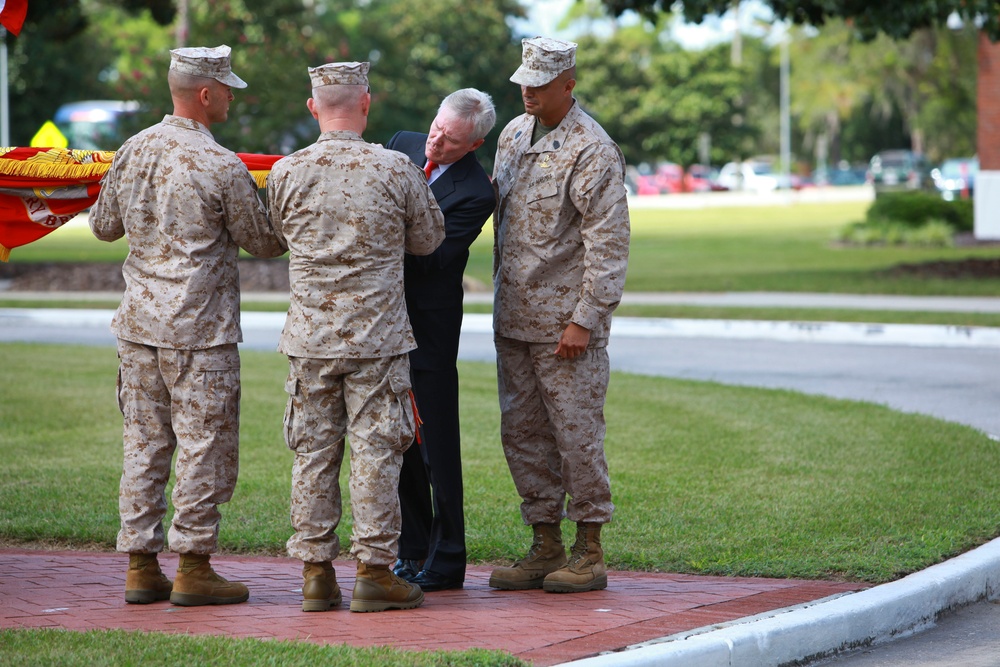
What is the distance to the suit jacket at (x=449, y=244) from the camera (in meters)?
5.27

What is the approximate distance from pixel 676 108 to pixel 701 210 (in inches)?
665

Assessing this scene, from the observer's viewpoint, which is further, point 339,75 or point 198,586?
point 198,586

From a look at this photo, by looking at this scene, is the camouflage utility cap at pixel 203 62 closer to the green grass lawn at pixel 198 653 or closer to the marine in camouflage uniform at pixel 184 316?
the marine in camouflage uniform at pixel 184 316

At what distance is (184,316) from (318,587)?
3.65 feet

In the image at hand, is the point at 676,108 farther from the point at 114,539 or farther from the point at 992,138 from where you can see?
the point at 114,539

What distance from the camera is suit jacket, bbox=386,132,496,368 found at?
5266mm

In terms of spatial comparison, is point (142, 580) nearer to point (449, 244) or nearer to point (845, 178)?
point (449, 244)

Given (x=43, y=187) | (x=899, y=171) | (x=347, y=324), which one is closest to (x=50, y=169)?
(x=43, y=187)

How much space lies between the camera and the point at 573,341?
17.4ft

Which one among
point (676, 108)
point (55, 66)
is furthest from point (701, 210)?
point (55, 66)

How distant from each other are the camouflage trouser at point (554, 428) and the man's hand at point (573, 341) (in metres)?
0.07

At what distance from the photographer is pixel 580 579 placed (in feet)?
17.7

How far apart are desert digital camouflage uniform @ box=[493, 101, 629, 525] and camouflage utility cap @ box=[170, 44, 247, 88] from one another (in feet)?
3.98

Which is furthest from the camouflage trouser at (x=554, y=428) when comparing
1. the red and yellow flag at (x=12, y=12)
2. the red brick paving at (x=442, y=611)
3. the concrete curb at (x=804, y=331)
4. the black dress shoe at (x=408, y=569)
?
the concrete curb at (x=804, y=331)
